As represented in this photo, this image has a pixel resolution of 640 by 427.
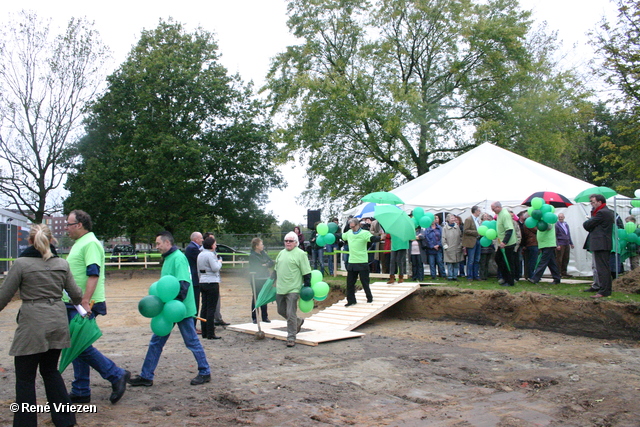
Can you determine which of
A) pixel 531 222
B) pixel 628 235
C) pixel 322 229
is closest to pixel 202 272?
pixel 322 229

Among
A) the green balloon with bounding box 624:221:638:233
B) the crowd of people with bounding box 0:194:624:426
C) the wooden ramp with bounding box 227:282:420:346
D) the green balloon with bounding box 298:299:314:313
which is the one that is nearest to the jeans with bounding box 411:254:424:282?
the crowd of people with bounding box 0:194:624:426

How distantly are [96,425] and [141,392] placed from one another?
3.41 feet

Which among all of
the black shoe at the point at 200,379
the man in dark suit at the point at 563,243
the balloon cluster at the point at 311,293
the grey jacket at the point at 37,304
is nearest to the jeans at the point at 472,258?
the man in dark suit at the point at 563,243

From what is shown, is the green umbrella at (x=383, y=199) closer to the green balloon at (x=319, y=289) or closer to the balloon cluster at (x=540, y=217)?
the balloon cluster at (x=540, y=217)

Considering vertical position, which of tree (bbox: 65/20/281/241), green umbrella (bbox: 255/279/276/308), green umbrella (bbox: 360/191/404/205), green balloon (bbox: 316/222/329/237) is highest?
tree (bbox: 65/20/281/241)

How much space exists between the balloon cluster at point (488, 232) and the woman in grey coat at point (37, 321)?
939cm

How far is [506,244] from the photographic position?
36.8ft

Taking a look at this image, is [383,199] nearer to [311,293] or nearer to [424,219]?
[424,219]

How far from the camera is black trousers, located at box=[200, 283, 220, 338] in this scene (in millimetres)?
9094

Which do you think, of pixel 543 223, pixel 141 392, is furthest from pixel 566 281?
pixel 141 392

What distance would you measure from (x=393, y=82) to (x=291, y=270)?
17.5m

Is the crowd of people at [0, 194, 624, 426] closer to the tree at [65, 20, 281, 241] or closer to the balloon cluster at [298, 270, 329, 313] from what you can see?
the balloon cluster at [298, 270, 329, 313]

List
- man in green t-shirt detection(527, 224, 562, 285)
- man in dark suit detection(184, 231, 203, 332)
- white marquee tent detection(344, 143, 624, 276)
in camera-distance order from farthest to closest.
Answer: white marquee tent detection(344, 143, 624, 276), man in green t-shirt detection(527, 224, 562, 285), man in dark suit detection(184, 231, 203, 332)

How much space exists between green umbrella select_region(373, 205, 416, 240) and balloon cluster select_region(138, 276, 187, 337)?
6.76 metres
